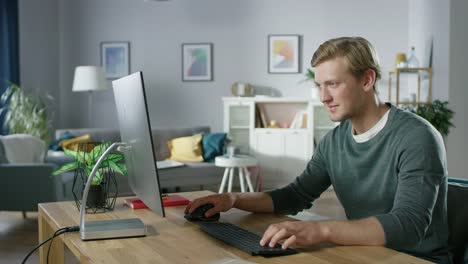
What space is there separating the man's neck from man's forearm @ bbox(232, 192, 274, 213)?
37 cm

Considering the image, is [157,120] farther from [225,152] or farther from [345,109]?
[345,109]

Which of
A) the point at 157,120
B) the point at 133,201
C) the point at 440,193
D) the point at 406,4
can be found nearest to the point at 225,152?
the point at 157,120

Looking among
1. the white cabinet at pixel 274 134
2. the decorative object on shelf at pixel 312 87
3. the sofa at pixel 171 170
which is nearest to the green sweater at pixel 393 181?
the sofa at pixel 171 170

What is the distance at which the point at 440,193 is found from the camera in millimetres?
1622

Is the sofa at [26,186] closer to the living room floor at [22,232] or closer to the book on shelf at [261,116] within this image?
the living room floor at [22,232]

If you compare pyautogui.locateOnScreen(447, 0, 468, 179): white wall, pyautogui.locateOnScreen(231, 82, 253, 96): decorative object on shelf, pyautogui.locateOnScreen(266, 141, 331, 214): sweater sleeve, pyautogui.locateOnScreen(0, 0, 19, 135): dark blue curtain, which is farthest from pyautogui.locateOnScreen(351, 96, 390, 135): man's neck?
pyautogui.locateOnScreen(0, 0, 19, 135): dark blue curtain

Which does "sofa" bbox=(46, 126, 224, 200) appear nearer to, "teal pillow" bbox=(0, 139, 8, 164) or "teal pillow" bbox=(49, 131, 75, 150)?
"teal pillow" bbox=(49, 131, 75, 150)

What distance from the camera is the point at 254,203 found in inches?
72.7

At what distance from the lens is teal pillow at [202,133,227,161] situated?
6551 mm

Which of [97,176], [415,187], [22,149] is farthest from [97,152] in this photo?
[22,149]

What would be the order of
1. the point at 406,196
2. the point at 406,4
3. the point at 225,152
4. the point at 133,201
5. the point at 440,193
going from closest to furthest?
1. the point at 406,196
2. the point at 440,193
3. the point at 133,201
4. the point at 225,152
5. the point at 406,4

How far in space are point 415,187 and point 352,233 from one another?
9.1 inches

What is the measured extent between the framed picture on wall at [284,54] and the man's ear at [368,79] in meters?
6.20

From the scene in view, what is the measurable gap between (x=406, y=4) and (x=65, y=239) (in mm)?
6899
